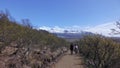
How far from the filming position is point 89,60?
3144cm

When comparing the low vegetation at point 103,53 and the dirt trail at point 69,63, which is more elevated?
the low vegetation at point 103,53

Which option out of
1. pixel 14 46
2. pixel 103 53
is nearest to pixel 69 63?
pixel 14 46

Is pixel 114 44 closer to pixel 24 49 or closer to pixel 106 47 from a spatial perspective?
pixel 106 47

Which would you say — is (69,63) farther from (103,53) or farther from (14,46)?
(103,53)

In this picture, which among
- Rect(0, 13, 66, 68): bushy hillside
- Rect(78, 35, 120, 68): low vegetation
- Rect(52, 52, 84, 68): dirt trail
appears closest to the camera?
Rect(0, 13, 66, 68): bushy hillside

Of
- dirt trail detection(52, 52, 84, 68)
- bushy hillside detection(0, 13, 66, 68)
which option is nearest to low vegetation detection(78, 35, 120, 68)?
bushy hillside detection(0, 13, 66, 68)

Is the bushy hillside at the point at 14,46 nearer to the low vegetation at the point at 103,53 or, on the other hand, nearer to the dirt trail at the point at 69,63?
the dirt trail at the point at 69,63

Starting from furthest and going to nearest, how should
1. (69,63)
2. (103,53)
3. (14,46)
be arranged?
(69,63), (14,46), (103,53)

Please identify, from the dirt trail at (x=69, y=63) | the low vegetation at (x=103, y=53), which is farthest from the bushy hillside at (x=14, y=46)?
the low vegetation at (x=103, y=53)

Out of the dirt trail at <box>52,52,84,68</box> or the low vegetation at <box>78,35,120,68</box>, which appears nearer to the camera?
the low vegetation at <box>78,35,120,68</box>

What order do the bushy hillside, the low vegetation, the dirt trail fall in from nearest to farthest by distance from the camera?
the bushy hillside < the low vegetation < the dirt trail

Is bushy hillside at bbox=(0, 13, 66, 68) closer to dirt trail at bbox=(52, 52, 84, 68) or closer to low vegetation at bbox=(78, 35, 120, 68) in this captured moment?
dirt trail at bbox=(52, 52, 84, 68)

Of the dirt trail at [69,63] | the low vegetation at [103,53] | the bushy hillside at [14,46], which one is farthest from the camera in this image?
the dirt trail at [69,63]

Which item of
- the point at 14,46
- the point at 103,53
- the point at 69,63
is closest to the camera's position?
the point at 103,53
